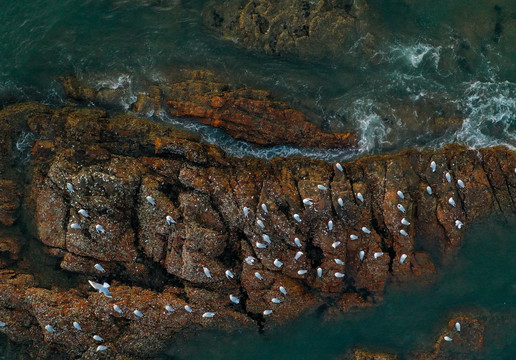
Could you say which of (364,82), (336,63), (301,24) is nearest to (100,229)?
(301,24)

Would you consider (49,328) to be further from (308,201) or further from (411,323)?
(411,323)

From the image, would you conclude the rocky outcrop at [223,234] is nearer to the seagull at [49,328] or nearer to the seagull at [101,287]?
the seagull at [49,328]

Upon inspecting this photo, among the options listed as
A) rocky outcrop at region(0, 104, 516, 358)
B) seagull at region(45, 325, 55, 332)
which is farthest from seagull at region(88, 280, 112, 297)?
seagull at region(45, 325, 55, 332)

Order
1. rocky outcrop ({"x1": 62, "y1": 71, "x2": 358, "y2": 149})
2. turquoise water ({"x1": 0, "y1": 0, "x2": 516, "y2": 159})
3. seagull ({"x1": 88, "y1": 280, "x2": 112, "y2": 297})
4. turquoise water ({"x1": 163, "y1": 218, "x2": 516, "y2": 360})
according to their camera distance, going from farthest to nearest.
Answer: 1. turquoise water ({"x1": 0, "y1": 0, "x2": 516, "y2": 159})
2. rocky outcrop ({"x1": 62, "y1": 71, "x2": 358, "y2": 149})
3. turquoise water ({"x1": 163, "y1": 218, "x2": 516, "y2": 360})
4. seagull ({"x1": 88, "y1": 280, "x2": 112, "y2": 297})

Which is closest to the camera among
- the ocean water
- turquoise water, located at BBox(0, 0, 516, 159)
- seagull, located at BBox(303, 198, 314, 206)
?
seagull, located at BBox(303, 198, 314, 206)

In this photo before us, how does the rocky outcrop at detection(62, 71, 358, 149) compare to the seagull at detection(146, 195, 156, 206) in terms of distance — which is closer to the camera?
the seagull at detection(146, 195, 156, 206)

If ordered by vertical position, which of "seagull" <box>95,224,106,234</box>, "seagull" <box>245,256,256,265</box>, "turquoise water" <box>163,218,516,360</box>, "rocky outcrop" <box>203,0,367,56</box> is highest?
"rocky outcrop" <box>203,0,367,56</box>

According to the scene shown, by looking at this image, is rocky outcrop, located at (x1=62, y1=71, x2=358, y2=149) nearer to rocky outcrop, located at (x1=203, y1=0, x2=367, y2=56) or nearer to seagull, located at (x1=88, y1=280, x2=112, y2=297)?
rocky outcrop, located at (x1=203, y1=0, x2=367, y2=56)
